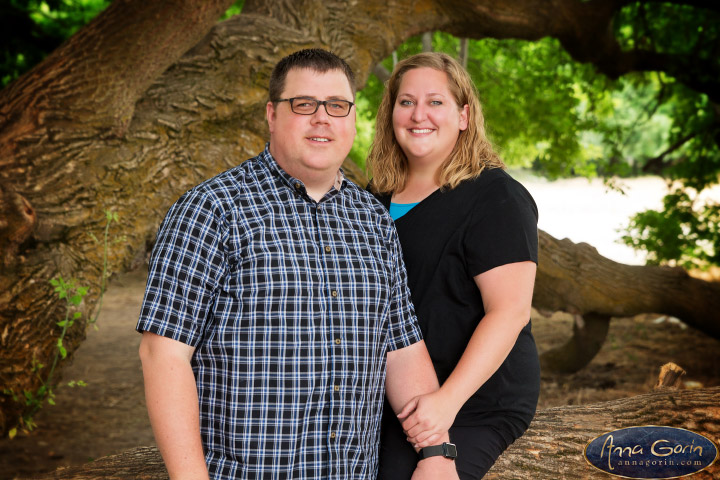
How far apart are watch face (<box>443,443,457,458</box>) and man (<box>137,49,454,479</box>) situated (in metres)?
0.04

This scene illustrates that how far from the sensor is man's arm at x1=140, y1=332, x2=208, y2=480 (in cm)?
206

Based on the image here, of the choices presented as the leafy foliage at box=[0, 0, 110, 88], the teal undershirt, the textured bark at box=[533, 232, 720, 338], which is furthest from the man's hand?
the leafy foliage at box=[0, 0, 110, 88]

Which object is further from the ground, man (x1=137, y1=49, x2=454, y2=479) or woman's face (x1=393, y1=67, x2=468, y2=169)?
woman's face (x1=393, y1=67, x2=468, y2=169)

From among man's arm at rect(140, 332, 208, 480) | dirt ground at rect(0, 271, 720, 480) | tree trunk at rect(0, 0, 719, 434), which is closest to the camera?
man's arm at rect(140, 332, 208, 480)

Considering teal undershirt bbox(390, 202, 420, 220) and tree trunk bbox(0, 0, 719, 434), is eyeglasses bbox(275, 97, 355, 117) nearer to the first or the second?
teal undershirt bbox(390, 202, 420, 220)

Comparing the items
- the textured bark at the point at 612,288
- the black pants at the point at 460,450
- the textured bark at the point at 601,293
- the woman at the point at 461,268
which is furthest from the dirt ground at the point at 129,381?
the woman at the point at 461,268

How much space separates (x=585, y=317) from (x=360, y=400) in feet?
20.2

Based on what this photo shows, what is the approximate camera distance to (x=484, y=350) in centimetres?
250

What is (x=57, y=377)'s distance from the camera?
16.0 ft

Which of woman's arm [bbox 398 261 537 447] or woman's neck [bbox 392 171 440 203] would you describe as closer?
woman's arm [bbox 398 261 537 447]

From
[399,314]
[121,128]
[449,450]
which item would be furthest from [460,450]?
[121,128]

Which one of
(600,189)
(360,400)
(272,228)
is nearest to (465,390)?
(360,400)

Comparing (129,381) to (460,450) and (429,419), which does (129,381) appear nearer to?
(460,450)

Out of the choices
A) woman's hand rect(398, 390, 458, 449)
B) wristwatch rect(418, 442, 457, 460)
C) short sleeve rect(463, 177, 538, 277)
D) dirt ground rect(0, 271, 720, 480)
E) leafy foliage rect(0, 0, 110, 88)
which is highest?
leafy foliage rect(0, 0, 110, 88)
